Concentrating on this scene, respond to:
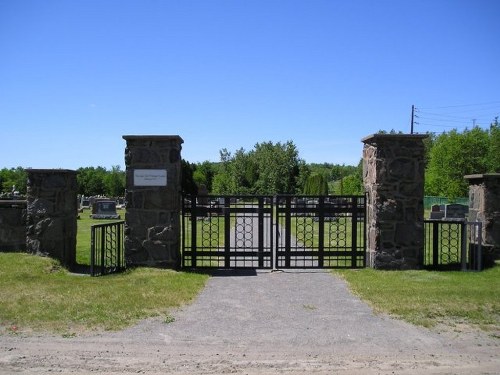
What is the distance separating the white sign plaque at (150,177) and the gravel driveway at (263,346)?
3651mm

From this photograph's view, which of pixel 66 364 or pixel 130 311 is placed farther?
pixel 130 311

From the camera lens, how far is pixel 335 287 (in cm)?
920

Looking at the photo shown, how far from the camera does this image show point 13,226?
38.5 ft

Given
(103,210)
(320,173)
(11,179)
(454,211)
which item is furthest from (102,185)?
(454,211)

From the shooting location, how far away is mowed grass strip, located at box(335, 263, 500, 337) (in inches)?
272

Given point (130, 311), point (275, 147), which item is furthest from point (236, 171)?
point (130, 311)

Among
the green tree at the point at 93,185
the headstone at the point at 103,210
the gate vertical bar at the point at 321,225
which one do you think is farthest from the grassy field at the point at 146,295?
the green tree at the point at 93,185

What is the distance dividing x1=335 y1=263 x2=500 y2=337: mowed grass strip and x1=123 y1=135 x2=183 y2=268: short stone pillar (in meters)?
3.73

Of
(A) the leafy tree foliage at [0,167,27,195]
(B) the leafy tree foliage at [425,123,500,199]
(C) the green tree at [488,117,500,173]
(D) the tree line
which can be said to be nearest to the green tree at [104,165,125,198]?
(A) the leafy tree foliage at [0,167,27,195]

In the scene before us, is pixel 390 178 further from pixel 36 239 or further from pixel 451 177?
pixel 451 177

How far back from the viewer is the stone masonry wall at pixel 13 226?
1173 centimetres

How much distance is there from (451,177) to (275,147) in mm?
18601

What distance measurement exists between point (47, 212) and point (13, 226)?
4.13 feet

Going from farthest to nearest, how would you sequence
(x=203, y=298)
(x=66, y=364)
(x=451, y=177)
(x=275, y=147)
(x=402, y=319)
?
(x=275, y=147)
(x=451, y=177)
(x=203, y=298)
(x=402, y=319)
(x=66, y=364)
